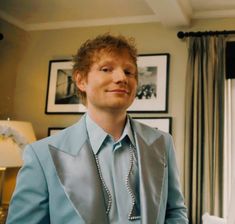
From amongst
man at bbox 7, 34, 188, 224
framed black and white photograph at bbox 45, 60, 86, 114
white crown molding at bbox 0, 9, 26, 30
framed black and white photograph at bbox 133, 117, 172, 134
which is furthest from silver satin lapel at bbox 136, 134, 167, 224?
white crown molding at bbox 0, 9, 26, 30

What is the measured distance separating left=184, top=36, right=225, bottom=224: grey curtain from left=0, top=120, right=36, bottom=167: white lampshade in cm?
130

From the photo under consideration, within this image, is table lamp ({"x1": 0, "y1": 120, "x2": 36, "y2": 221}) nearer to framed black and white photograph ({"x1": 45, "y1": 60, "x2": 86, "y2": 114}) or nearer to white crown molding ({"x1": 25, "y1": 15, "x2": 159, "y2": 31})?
framed black and white photograph ({"x1": 45, "y1": 60, "x2": 86, "y2": 114})

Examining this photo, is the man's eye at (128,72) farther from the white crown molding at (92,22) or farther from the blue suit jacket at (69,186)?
the white crown molding at (92,22)

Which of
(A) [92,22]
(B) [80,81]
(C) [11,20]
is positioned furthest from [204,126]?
(C) [11,20]

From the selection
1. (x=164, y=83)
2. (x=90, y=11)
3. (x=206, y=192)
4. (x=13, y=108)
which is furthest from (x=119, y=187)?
(x=13, y=108)

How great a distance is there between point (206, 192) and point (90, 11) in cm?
183

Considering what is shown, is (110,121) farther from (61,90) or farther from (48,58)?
(48,58)

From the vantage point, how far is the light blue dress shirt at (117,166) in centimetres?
95

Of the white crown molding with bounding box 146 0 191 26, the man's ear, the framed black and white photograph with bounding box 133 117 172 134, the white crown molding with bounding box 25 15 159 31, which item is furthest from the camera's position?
the white crown molding with bounding box 25 15 159 31

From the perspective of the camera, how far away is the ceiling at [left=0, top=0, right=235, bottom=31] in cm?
272

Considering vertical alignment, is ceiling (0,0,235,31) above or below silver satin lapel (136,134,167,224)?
above

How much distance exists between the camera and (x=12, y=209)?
94 cm

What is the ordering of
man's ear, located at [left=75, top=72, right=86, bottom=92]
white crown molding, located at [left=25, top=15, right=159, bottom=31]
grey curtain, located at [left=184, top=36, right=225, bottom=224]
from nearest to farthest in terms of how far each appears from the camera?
man's ear, located at [left=75, top=72, right=86, bottom=92]
grey curtain, located at [left=184, top=36, right=225, bottom=224]
white crown molding, located at [left=25, top=15, right=159, bottom=31]

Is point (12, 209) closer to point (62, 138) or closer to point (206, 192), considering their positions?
point (62, 138)
